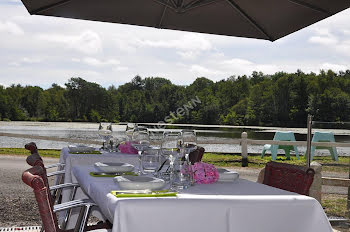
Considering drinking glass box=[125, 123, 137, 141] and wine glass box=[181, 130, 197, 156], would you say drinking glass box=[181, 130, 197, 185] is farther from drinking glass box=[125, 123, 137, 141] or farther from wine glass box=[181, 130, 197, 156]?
drinking glass box=[125, 123, 137, 141]

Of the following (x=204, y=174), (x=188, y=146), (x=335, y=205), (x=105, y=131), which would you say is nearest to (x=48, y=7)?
(x=105, y=131)

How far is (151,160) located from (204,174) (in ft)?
1.01

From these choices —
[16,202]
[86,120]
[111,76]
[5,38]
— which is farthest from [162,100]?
[16,202]

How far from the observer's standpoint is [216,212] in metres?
1.91

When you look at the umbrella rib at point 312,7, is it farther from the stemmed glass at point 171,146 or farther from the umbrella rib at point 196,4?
the stemmed glass at point 171,146

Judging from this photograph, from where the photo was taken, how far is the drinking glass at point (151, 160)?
96.0 inches

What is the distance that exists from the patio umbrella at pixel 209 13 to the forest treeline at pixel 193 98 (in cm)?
3947

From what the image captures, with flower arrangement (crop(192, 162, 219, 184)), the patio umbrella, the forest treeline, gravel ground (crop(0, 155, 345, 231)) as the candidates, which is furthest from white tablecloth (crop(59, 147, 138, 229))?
the forest treeline

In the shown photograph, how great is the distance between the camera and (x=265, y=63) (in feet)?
195

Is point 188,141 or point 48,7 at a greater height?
point 48,7

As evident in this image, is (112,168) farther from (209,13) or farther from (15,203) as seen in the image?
(15,203)

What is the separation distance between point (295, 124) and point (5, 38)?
147 feet

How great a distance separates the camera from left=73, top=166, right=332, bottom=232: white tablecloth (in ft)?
5.94

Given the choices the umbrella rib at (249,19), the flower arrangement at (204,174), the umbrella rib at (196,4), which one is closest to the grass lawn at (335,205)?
the umbrella rib at (249,19)
